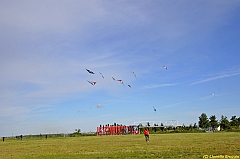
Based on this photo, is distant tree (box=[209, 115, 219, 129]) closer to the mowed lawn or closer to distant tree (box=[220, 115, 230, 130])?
distant tree (box=[220, 115, 230, 130])

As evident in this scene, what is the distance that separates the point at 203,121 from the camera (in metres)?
127

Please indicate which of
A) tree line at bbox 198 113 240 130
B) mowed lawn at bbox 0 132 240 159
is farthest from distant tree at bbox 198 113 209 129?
mowed lawn at bbox 0 132 240 159

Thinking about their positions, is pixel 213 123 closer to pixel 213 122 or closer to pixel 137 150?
pixel 213 122

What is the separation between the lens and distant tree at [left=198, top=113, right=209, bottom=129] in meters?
126

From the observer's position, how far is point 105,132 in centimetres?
11344

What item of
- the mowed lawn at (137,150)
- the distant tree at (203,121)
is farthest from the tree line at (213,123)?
the mowed lawn at (137,150)

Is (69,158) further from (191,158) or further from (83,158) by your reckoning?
(191,158)

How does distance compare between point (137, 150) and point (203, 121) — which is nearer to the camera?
point (137, 150)

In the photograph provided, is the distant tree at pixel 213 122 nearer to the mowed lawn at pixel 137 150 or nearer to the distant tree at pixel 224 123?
the distant tree at pixel 224 123

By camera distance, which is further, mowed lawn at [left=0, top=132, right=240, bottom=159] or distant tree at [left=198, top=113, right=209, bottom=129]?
distant tree at [left=198, top=113, right=209, bottom=129]

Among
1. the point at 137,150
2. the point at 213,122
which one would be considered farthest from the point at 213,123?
the point at 137,150

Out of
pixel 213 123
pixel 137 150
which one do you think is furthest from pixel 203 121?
pixel 137 150

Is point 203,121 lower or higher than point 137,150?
higher

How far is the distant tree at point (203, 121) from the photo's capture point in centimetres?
12612
